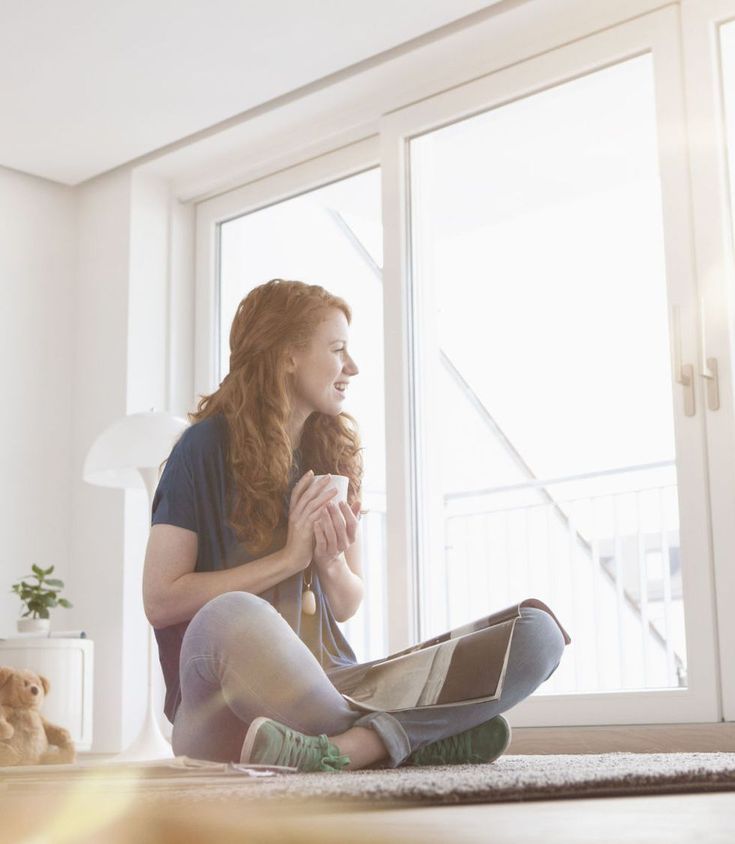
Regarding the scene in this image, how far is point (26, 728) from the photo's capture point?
314 cm

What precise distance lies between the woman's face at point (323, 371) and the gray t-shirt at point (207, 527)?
21cm

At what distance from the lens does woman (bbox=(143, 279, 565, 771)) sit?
1723 millimetres

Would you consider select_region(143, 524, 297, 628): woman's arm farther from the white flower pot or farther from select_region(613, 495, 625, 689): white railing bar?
select_region(613, 495, 625, 689): white railing bar

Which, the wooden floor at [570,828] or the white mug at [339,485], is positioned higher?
the white mug at [339,485]

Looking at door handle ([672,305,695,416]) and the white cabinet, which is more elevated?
door handle ([672,305,695,416])

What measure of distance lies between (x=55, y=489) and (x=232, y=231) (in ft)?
3.68

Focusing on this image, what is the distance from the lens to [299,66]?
3.56m

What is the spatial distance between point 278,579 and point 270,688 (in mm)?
246

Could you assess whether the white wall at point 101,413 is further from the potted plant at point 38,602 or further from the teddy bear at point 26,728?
the teddy bear at point 26,728

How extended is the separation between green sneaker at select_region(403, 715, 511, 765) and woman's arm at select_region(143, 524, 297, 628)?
0.35m

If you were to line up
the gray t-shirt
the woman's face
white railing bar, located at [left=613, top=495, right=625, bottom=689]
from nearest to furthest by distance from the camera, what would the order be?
the gray t-shirt, the woman's face, white railing bar, located at [left=613, top=495, right=625, bottom=689]

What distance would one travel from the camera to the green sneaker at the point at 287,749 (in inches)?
61.6

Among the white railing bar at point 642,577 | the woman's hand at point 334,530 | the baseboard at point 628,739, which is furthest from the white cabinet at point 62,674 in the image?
the white railing bar at point 642,577

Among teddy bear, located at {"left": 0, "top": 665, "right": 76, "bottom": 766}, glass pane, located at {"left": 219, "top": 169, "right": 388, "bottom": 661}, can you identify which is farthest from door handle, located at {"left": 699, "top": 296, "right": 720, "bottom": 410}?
glass pane, located at {"left": 219, "top": 169, "right": 388, "bottom": 661}
